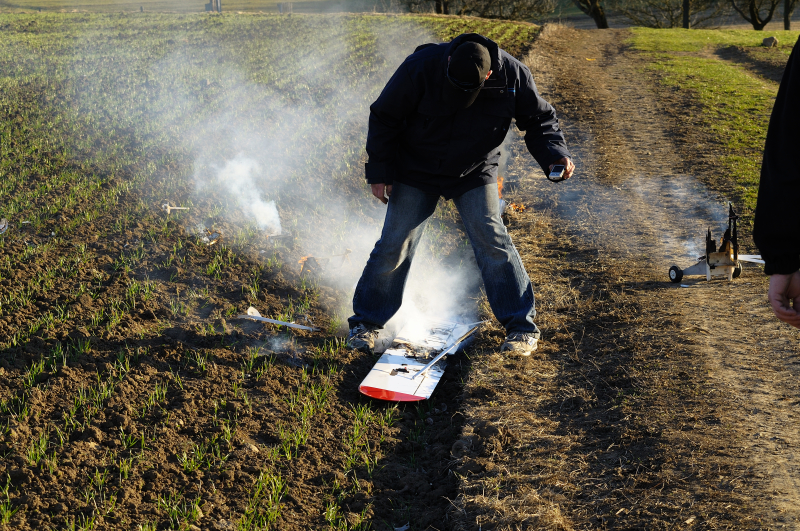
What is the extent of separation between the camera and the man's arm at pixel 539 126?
3727 mm

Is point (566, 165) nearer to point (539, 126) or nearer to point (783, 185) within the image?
point (539, 126)

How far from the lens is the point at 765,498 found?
106 inches

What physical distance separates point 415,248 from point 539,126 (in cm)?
107

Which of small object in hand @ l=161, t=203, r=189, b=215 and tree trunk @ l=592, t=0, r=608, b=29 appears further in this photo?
tree trunk @ l=592, t=0, r=608, b=29

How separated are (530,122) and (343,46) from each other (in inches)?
580

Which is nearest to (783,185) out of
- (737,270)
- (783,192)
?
(783,192)

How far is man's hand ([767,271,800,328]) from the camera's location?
6.37 ft

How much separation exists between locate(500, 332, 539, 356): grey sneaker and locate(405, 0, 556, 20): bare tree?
33.7m

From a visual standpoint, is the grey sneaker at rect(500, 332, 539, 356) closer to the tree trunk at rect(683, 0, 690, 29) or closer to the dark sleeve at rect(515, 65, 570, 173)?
the dark sleeve at rect(515, 65, 570, 173)

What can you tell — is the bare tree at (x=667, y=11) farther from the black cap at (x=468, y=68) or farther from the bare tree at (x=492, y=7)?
the black cap at (x=468, y=68)

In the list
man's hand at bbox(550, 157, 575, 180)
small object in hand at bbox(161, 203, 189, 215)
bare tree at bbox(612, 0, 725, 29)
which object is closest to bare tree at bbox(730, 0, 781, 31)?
bare tree at bbox(612, 0, 725, 29)

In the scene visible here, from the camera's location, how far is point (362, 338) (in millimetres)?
4266

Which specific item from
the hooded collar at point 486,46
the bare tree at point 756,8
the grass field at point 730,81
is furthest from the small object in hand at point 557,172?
the bare tree at point 756,8

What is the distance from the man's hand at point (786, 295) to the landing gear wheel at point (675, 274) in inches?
121
